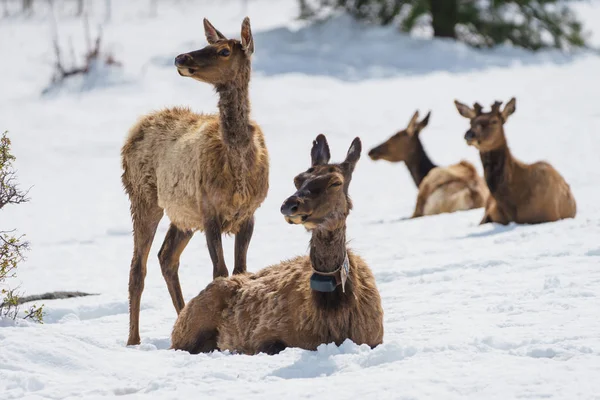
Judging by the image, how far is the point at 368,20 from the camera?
32.8 meters

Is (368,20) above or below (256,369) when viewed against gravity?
above

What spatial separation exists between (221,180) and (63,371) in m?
2.78

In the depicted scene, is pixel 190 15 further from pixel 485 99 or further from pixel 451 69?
pixel 485 99

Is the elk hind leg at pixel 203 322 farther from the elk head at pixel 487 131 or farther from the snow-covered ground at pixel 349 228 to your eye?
the elk head at pixel 487 131

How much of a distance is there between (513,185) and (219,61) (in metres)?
6.43

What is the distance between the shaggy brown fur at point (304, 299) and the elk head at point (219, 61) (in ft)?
5.63

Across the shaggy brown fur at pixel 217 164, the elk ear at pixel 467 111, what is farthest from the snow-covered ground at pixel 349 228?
the elk ear at pixel 467 111

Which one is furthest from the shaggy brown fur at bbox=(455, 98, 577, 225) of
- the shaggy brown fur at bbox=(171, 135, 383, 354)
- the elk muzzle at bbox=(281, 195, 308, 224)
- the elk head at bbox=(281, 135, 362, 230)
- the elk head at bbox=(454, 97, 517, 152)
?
the elk muzzle at bbox=(281, 195, 308, 224)

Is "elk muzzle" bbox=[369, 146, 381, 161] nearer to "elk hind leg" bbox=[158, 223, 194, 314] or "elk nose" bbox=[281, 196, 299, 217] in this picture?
"elk hind leg" bbox=[158, 223, 194, 314]

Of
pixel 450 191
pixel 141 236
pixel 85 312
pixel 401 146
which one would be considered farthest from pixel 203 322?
pixel 401 146

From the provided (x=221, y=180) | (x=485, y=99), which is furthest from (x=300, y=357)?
(x=485, y=99)

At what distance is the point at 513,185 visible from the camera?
13680mm

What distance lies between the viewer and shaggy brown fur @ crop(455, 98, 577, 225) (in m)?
13.5

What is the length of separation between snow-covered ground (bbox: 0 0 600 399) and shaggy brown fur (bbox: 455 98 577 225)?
0.50 m
